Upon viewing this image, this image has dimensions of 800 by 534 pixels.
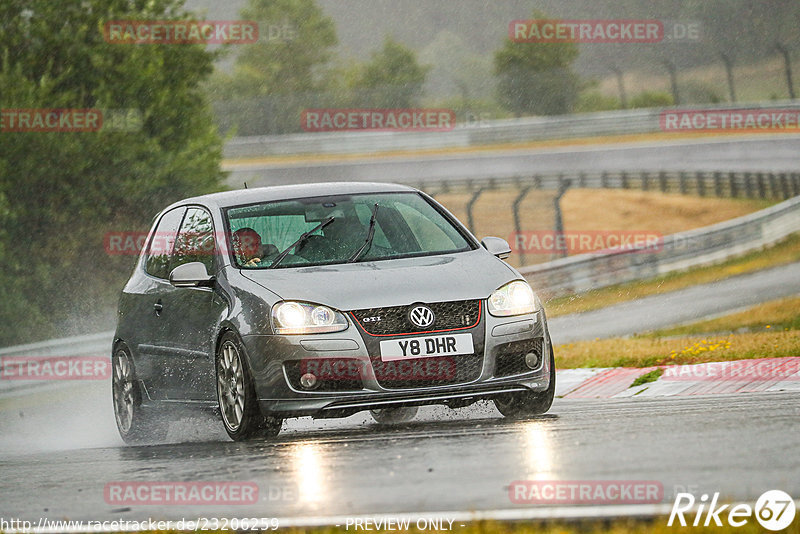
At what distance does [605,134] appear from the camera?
174ft

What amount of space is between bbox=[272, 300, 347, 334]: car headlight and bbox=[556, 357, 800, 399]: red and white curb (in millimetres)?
3984

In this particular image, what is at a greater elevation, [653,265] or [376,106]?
[376,106]

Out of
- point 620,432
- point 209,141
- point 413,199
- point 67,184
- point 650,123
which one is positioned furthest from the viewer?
point 650,123

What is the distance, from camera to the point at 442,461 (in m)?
7.04

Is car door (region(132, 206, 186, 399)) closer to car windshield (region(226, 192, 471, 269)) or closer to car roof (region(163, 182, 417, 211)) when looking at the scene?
car roof (region(163, 182, 417, 211))

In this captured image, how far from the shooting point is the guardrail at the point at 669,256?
2580cm

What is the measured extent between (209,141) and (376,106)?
25341mm

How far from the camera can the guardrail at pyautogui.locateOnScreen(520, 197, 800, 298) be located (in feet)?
84.6

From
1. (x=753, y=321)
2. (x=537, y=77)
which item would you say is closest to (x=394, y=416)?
(x=753, y=321)

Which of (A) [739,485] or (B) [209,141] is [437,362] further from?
(B) [209,141]

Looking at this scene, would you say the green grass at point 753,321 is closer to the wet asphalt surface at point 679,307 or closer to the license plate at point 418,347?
the wet asphalt surface at point 679,307

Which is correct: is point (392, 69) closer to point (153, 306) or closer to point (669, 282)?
point (669, 282)

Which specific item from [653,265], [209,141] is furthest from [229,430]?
[209,141]

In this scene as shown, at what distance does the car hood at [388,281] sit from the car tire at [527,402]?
0.68 m
